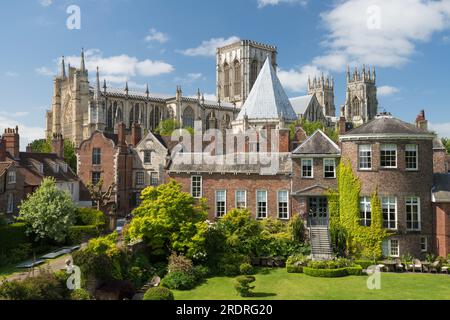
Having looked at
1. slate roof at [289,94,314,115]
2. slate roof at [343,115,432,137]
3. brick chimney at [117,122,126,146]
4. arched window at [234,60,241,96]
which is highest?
arched window at [234,60,241,96]

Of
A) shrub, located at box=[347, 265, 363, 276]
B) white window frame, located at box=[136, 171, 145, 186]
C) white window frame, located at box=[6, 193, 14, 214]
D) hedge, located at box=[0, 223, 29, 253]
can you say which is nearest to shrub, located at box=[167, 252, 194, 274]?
shrub, located at box=[347, 265, 363, 276]

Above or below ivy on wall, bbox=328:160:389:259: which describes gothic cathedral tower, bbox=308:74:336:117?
above

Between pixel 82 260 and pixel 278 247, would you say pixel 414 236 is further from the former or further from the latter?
pixel 82 260

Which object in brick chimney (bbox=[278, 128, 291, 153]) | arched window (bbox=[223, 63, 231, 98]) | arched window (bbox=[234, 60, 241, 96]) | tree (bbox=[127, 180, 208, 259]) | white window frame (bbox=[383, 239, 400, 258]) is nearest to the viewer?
tree (bbox=[127, 180, 208, 259])

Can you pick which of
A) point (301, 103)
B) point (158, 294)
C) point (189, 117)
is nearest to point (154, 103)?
point (189, 117)

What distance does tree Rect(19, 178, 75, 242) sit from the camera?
31312 millimetres

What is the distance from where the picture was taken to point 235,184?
3609 centimetres

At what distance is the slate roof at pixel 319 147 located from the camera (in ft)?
107

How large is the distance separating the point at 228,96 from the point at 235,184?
96.4 m

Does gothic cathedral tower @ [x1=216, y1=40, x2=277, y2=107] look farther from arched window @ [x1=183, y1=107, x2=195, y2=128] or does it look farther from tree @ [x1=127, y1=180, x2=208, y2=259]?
tree @ [x1=127, y1=180, x2=208, y2=259]

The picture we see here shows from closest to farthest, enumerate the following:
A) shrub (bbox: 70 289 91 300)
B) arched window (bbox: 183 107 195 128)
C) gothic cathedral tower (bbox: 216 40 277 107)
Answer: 1. shrub (bbox: 70 289 91 300)
2. arched window (bbox: 183 107 195 128)
3. gothic cathedral tower (bbox: 216 40 277 107)

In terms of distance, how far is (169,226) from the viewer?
27.6 m
